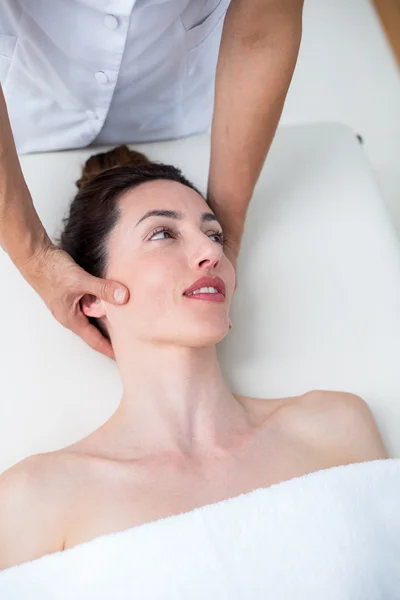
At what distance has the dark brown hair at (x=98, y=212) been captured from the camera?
139 cm

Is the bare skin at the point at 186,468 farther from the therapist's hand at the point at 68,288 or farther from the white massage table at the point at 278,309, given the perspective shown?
the therapist's hand at the point at 68,288

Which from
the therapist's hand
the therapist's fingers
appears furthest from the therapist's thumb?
the therapist's fingers

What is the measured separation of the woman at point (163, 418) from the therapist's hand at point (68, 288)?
0.08ft

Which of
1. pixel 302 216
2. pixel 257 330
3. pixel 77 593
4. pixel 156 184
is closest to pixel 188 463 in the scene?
pixel 77 593

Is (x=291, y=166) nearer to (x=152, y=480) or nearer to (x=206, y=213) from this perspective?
(x=206, y=213)

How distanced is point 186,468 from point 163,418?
10cm

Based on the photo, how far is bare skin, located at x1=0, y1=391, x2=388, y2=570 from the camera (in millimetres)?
1113

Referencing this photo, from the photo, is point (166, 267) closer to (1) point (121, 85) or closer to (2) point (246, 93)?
(2) point (246, 93)

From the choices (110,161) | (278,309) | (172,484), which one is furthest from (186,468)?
(110,161)

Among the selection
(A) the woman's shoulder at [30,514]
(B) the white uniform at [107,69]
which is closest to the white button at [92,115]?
(B) the white uniform at [107,69]

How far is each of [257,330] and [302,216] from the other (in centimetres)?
32

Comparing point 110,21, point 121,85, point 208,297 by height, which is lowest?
point 208,297

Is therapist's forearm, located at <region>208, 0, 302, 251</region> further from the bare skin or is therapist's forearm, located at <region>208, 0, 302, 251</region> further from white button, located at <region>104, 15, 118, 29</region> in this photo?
the bare skin

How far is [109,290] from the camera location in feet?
4.25
